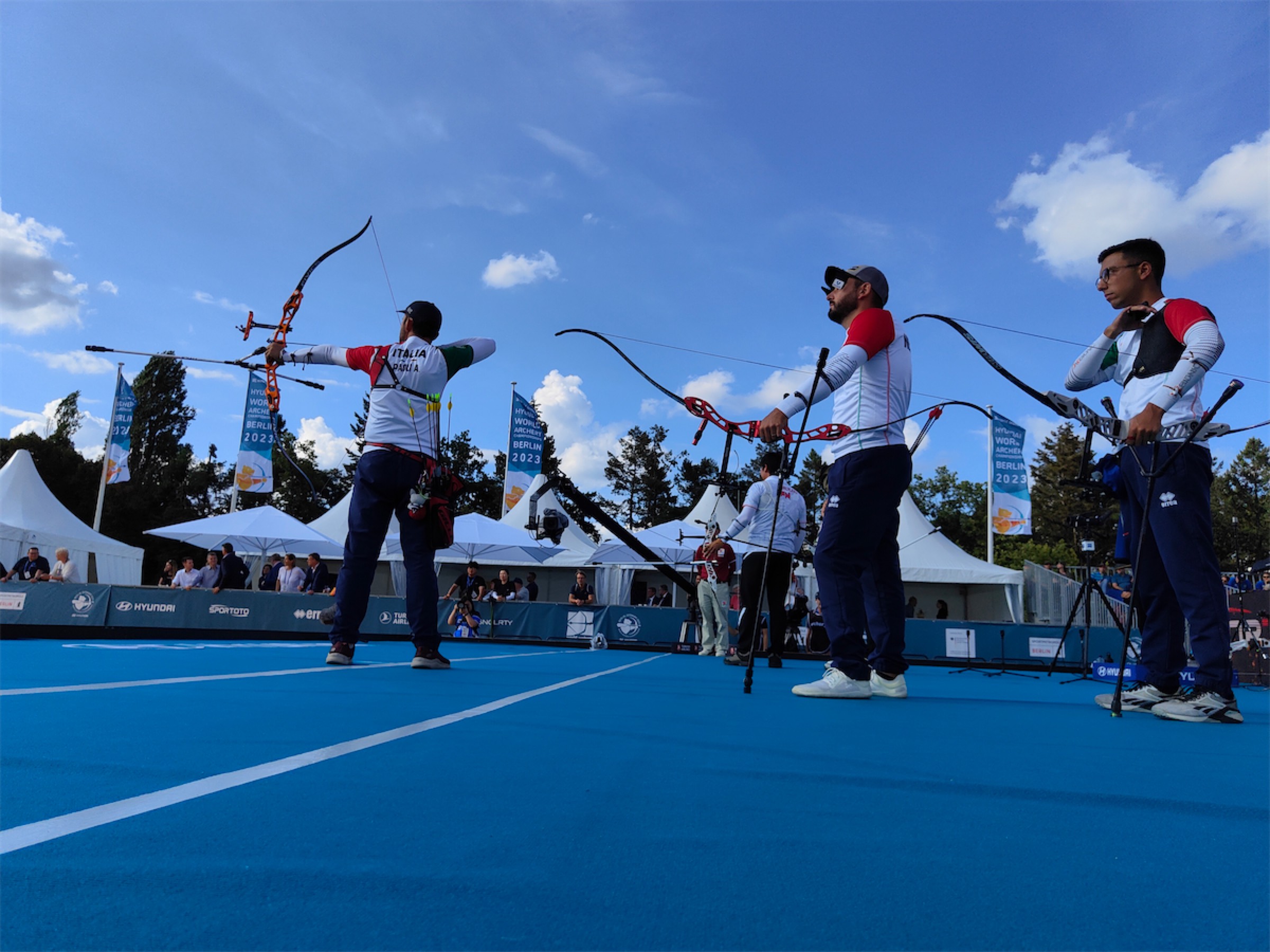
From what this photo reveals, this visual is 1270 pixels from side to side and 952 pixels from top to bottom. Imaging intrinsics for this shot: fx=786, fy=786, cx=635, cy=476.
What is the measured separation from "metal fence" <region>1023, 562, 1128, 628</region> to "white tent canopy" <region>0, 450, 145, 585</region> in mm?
21835

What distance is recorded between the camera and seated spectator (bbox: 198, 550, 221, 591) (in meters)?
12.6

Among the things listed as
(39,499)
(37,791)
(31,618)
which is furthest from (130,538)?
(37,791)

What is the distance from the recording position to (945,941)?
0.83 m

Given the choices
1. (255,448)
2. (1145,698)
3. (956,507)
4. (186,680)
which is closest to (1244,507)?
(956,507)

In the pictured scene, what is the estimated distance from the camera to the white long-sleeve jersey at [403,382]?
451 centimetres

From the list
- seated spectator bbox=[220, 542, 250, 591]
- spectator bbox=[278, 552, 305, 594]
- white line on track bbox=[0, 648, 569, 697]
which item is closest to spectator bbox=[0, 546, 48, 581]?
seated spectator bbox=[220, 542, 250, 591]

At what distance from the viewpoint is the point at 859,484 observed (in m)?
3.70

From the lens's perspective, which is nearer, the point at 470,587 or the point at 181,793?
the point at 181,793

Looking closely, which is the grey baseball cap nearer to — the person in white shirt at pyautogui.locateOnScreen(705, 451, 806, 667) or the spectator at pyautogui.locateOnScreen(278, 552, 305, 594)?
the person in white shirt at pyautogui.locateOnScreen(705, 451, 806, 667)

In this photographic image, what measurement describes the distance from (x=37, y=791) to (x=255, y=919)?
71cm

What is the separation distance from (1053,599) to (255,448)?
810 inches

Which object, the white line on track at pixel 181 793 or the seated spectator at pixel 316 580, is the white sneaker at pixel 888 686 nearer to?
the white line on track at pixel 181 793

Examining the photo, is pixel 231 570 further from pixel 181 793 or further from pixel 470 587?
pixel 181 793

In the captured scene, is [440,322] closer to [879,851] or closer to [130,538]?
[879,851]
